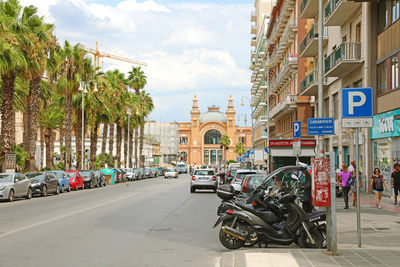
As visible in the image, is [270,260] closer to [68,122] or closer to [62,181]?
[62,181]

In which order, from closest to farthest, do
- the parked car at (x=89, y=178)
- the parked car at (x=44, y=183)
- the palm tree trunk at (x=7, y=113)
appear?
the parked car at (x=44, y=183) → the palm tree trunk at (x=7, y=113) → the parked car at (x=89, y=178)

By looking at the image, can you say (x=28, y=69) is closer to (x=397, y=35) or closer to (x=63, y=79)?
(x=63, y=79)

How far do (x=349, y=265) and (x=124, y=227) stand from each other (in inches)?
292

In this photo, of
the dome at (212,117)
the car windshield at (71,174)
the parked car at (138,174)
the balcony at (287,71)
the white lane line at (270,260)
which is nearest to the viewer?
the white lane line at (270,260)

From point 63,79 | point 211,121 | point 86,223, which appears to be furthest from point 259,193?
point 211,121

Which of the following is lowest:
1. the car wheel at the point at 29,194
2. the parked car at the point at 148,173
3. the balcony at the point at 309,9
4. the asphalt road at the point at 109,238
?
the parked car at the point at 148,173

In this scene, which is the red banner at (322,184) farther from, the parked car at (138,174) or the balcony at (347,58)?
the parked car at (138,174)

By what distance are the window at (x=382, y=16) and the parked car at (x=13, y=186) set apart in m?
19.1

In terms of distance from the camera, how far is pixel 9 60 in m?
31.5

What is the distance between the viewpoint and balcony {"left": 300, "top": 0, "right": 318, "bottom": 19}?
36.7 m

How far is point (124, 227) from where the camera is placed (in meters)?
14.5

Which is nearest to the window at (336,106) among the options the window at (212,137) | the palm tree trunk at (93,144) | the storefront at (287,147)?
the storefront at (287,147)

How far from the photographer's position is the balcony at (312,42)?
121ft

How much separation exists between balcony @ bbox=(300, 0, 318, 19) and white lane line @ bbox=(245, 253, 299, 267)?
96.0 feet
